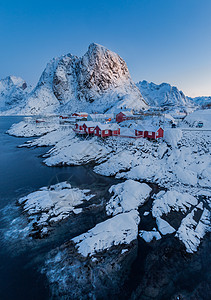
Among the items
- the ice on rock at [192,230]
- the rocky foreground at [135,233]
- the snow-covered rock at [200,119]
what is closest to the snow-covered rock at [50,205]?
the rocky foreground at [135,233]

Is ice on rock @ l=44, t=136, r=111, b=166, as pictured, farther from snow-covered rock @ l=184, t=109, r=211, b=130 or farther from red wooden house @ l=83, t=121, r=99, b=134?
snow-covered rock @ l=184, t=109, r=211, b=130

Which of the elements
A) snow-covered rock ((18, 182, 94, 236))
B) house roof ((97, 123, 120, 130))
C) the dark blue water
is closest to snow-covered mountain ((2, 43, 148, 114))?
house roof ((97, 123, 120, 130))

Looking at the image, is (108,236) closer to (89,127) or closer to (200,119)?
(89,127)

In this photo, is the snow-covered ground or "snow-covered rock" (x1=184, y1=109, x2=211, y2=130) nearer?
the snow-covered ground

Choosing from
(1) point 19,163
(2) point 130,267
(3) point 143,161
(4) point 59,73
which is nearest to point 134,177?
(3) point 143,161

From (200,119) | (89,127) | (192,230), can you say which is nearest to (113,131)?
(89,127)

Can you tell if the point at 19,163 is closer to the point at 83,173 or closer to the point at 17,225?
the point at 83,173

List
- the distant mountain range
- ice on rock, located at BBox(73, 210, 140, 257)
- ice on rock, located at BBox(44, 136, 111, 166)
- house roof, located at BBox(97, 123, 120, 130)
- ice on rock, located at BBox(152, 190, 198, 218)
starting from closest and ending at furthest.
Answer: ice on rock, located at BBox(73, 210, 140, 257) → ice on rock, located at BBox(152, 190, 198, 218) → ice on rock, located at BBox(44, 136, 111, 166) → house roof, located at BBox(97, 123, 120, 130) → the distant mountain range
